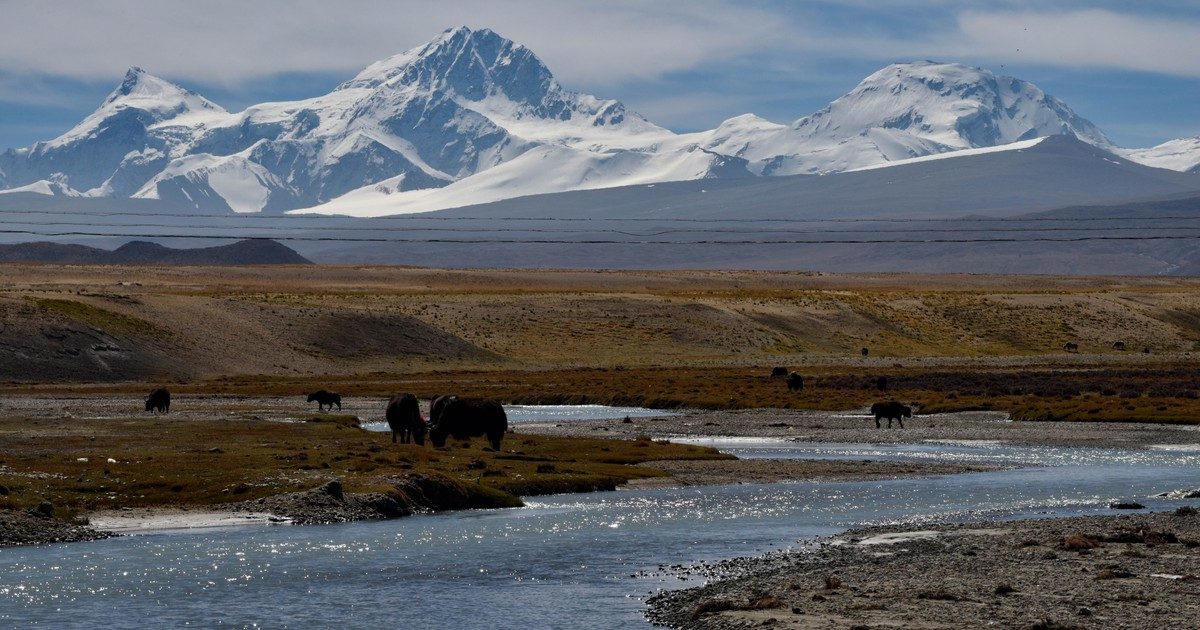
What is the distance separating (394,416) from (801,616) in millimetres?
28533

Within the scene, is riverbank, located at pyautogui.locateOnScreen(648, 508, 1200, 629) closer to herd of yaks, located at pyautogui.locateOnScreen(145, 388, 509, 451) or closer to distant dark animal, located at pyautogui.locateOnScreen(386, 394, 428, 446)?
herd of yaks, located at pyautogui.locateOnScreen(145, 388, 509, 451)

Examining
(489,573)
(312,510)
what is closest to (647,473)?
(312,510)

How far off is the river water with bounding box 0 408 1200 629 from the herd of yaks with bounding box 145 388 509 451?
7.06m

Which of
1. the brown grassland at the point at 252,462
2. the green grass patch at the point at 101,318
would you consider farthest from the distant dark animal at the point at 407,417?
the green grass patch at the point at 101,318

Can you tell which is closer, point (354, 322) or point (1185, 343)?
point (354, 322)

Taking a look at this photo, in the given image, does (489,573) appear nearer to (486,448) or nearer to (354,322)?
(486,448)

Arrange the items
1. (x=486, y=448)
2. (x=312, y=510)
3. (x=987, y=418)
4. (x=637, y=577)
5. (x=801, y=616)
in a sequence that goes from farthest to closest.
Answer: (x=987, y=418)
(x=486, y=448)
(x=312, y=510)
(x=637, y=577)
(x=801, y=616)

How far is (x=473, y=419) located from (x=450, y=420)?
0.86 m

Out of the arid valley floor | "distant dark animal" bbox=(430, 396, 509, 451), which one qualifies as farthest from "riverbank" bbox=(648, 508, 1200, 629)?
"distant dark animal" bbox=(430, 396, 509, 451)

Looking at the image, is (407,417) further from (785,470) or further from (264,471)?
(785,470)

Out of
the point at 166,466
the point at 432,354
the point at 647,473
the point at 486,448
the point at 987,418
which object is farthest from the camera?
the point at 432,354

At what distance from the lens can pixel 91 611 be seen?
81.7 feet

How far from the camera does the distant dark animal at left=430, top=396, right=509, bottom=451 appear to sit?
48.3m

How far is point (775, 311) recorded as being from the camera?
152750mm
